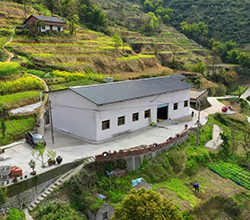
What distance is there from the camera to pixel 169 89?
3105cm

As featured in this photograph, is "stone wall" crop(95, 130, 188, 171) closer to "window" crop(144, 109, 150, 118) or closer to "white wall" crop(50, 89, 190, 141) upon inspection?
"white wall" crop(50, 89, 190, 141)

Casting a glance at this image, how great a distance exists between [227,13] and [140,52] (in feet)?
178

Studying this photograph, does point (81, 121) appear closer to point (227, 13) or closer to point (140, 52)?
point (140, 52)

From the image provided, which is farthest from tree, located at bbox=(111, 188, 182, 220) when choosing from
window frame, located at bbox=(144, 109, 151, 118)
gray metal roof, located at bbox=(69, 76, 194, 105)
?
window frame, located at bbox=(144, 109, 151, 118)

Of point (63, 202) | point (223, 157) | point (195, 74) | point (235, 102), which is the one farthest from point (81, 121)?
point (195, 74)

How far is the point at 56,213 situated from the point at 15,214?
221cm

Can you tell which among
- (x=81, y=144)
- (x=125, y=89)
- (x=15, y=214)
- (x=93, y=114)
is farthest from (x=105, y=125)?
(x=15, y=214)

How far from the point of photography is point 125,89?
2764 centimetres

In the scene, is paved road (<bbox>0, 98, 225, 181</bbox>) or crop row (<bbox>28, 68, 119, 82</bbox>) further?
crop row (<bbox>28, 68, 119, 82</bbox>)

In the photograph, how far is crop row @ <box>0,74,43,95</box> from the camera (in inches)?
1124

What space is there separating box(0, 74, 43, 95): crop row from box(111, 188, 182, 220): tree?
67.5 ft

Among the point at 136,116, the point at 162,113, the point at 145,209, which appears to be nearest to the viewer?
the point at 145,209

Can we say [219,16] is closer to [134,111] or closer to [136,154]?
[134,111]

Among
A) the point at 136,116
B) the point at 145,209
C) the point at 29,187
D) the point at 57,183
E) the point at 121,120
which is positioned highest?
the point at 145,209
